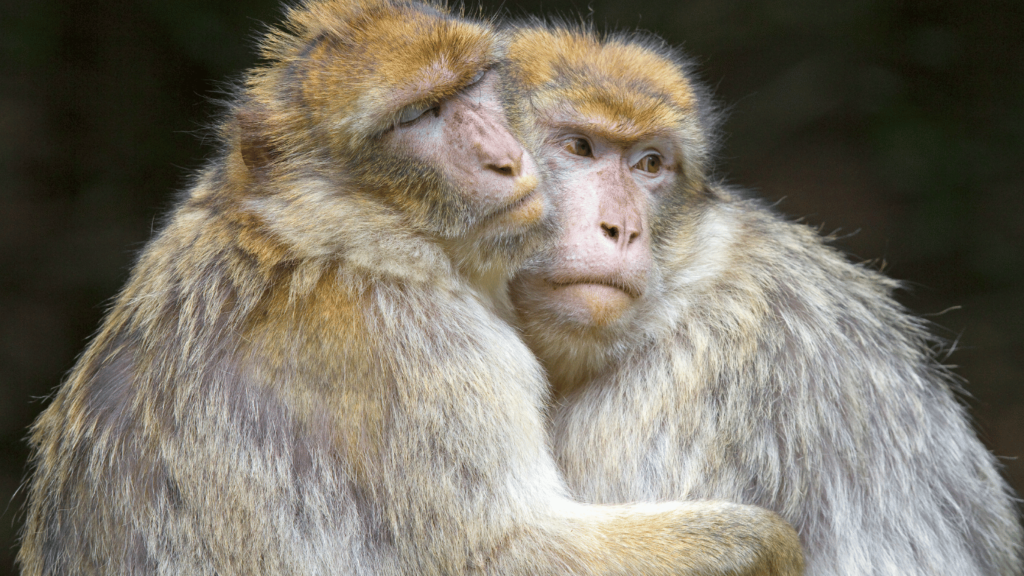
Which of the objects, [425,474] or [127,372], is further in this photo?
[127,372]

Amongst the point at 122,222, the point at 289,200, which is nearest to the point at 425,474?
the point at 289,200

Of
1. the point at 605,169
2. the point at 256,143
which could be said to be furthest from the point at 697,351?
the point at 256,143

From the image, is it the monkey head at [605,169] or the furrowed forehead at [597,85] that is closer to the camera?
the monkey head at [605,169]

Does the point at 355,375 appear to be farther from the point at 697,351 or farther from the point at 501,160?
the point at 697,351

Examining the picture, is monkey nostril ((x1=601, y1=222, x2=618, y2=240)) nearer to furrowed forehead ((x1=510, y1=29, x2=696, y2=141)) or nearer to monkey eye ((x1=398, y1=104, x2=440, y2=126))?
furrowed forehead ((x1=510, y1=29, x2=696, y2=141))

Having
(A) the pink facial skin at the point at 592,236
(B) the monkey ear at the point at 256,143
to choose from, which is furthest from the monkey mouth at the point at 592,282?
(B) the monkey ear at the point at 256,143

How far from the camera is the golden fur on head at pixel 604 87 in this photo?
338 cm

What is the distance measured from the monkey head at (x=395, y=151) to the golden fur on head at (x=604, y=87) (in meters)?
0.40

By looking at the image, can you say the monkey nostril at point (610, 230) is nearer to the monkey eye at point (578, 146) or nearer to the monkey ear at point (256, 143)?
the monkey eye at point (578, 146)

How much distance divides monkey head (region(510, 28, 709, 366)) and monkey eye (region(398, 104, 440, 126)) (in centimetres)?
50

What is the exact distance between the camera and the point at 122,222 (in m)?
6.67

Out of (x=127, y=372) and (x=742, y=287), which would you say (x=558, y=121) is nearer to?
(x=742, y=287)

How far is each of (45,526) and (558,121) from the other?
2.26 m

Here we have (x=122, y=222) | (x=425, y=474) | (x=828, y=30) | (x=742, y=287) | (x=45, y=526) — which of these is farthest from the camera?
(x=828, y=30)
